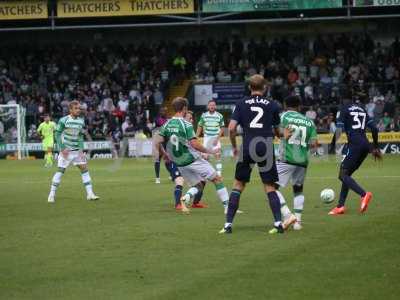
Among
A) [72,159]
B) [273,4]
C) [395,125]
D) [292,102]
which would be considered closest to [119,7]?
[273,4]

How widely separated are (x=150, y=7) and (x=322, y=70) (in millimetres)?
8589

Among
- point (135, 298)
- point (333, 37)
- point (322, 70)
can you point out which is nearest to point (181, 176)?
point (135, 298)

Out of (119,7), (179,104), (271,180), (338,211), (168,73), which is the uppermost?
(119,7)

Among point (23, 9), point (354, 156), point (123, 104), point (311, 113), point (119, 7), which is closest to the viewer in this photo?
point (354, 156)

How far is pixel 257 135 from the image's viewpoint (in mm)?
13219

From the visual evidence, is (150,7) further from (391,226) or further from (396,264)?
(396,264)

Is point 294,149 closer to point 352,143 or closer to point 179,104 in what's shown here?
point 352,143

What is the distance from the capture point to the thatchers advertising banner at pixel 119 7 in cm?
4088

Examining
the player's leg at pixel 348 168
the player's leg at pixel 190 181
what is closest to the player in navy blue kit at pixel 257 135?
the player's leg at pixel 190 181

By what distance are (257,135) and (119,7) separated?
95.7 feet

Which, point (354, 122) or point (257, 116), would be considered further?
point (354, 122)

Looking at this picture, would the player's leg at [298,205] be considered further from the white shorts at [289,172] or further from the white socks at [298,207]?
the white shorts at [289,172]

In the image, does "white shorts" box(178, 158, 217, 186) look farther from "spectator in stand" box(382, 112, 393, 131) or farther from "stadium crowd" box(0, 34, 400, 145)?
"spectator in stand" box(382, 112, 393, 131)

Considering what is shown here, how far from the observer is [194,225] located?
14703 mm
